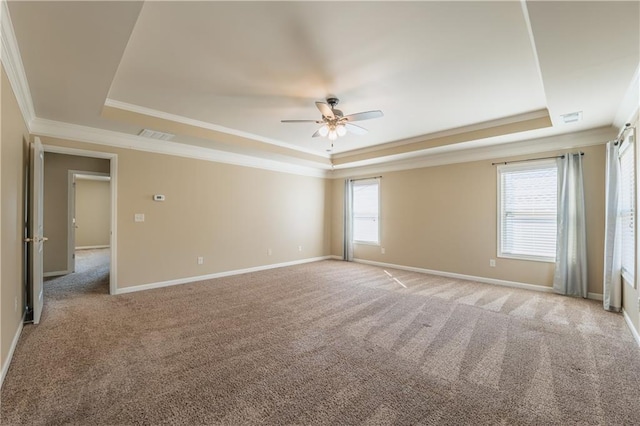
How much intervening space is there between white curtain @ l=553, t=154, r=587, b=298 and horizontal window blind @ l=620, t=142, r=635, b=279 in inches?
25.5

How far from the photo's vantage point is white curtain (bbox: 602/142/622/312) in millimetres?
3600

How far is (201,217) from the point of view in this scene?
527 cm

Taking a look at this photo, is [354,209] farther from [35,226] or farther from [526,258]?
[35,226]

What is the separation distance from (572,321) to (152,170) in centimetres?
640

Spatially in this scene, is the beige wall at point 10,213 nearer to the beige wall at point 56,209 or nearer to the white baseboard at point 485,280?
the beige wall at point 56,209

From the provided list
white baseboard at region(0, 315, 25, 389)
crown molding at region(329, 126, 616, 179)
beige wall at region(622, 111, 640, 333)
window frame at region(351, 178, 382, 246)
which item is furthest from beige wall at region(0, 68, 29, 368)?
window frame at region(351, 178, 382, 246)

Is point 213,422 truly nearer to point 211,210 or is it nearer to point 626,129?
point 211,210

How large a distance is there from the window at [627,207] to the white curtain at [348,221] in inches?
193

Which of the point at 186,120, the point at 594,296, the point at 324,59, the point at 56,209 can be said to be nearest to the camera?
the point at 324,59

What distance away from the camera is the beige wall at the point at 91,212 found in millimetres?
9422

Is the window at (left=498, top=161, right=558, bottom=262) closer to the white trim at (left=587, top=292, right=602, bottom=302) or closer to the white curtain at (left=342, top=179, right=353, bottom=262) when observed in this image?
the white trim at (left=587, top=292, right=602, bottom=302)

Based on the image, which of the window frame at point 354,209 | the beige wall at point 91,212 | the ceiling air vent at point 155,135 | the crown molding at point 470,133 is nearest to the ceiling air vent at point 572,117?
the crown molding at point 470,133

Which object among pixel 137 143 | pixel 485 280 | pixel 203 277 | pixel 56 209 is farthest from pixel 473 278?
pixel 56 209

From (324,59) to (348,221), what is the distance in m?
5.04
